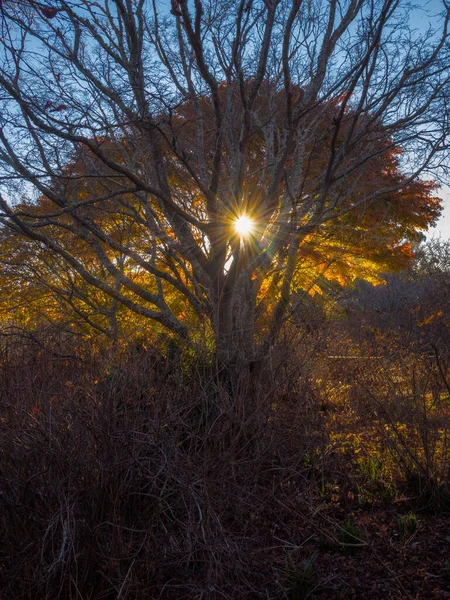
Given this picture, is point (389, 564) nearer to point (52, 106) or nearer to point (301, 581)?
point (301, 581)

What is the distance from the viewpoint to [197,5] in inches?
185

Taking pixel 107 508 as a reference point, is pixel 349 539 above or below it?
below

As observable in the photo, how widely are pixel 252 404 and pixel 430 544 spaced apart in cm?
182

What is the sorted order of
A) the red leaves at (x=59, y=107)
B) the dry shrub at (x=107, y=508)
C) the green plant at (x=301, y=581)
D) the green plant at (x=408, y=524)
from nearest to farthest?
the dry shrub at (x=107, y=508) < the green plant at (x=301, y=581) < the green plant at (x=408, y=524) < the red leaves at (x=59, y=107)

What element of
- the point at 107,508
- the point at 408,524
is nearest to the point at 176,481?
the point at 107,508

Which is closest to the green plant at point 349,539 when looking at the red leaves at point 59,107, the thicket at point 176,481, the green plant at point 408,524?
the thicket at point 176,481

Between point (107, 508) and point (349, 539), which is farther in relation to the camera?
point (349, 539)

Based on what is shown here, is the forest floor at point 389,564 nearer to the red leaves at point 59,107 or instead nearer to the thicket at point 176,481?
the thicket at point 176,481

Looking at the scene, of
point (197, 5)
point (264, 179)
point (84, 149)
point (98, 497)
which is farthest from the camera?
point (264, 179)

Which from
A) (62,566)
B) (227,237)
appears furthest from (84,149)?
(62,566)

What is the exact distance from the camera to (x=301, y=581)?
3283mm

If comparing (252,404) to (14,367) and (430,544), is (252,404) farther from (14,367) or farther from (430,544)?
(14,367)

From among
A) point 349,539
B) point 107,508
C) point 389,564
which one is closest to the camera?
point 107,508

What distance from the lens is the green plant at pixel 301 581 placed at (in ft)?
10.8
